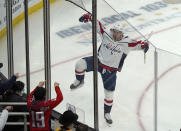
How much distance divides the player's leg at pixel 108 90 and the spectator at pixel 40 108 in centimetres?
55

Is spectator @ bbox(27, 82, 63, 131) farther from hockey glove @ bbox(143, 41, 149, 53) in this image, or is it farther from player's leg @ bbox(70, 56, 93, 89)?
hockey glove @ bbox(143, 41, 149, 53)

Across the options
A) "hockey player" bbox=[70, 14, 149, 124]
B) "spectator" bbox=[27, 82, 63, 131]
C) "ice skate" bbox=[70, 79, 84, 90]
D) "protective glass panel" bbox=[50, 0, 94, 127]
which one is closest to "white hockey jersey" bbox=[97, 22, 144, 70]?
"hockey player" bbox=[70, 14, 149, 124]

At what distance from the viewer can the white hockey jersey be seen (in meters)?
3.72

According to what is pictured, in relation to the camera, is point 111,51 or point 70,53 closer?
point 111,51

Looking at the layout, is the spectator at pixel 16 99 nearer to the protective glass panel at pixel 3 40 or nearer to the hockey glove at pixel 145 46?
the hockey glove at pixel 145 46

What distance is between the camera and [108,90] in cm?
380

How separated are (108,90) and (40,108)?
2.25ft

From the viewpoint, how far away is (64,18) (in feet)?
17.4

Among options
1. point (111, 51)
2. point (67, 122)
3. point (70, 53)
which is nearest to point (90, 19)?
point (111, 51)

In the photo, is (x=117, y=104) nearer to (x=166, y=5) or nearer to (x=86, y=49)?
(x=86, y=49)

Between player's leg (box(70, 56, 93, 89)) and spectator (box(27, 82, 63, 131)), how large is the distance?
496 mm

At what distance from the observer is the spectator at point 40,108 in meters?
3.32

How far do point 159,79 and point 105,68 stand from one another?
0.59 metres

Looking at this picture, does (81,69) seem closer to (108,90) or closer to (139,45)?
(108,90)
